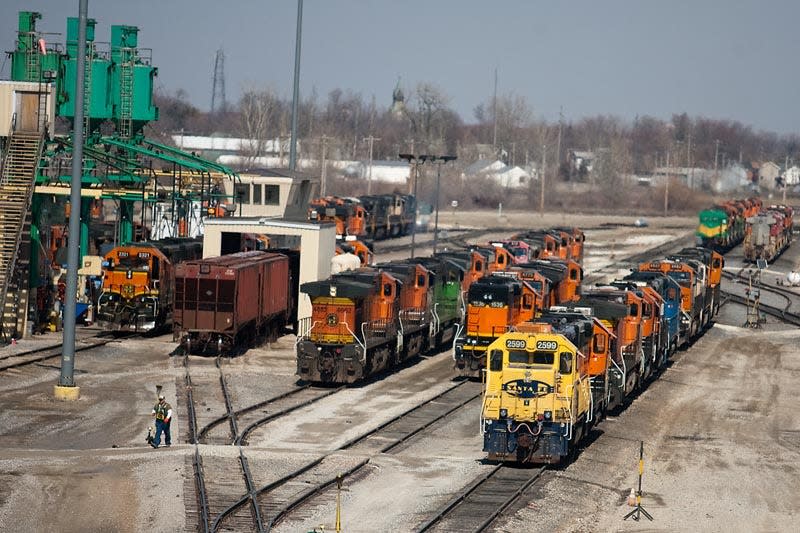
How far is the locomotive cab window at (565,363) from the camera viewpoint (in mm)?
28250

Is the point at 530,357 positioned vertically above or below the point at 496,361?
above

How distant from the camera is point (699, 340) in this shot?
54906 mm

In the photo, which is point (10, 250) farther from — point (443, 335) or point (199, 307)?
point (443, 335)

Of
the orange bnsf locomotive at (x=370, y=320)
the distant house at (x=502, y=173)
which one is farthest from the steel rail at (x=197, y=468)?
the distant house at (x=502, y=173)

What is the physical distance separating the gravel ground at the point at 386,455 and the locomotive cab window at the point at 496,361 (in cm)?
229

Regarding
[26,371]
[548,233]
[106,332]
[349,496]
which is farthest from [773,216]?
[349,496]

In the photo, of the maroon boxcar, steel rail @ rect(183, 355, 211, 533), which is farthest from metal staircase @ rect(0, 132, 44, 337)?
steel rail @ rect(183, 355, 211, 533)

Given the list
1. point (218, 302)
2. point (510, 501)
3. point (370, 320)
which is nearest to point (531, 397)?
point (510, 501)

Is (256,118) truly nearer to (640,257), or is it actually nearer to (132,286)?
(640,257)

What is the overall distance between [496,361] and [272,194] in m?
40.7

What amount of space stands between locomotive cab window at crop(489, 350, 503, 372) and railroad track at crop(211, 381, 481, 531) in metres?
3.45

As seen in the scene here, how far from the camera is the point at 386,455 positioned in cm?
3006

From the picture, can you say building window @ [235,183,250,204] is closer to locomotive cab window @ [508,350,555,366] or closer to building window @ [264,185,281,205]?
building window @ [264,185,281,205]

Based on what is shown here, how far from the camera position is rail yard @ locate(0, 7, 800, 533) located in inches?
1025
